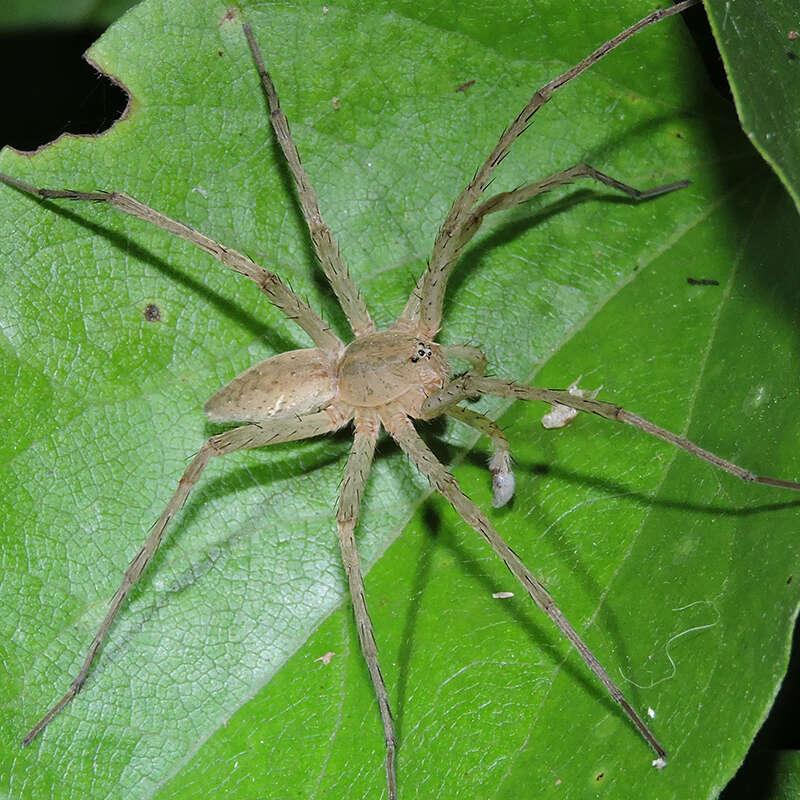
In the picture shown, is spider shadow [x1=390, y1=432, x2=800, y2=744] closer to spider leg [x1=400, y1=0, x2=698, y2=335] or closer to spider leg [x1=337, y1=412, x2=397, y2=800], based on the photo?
spider leg [x1=337, y1=412, x2=397, y2=800]

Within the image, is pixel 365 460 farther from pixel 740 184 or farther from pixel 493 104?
pixel 740 184

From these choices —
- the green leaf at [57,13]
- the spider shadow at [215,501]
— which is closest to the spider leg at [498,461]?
the spider shadow at [215,501]

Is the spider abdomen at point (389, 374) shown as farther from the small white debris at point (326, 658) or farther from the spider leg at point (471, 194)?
the small white debris at point (326, 658)

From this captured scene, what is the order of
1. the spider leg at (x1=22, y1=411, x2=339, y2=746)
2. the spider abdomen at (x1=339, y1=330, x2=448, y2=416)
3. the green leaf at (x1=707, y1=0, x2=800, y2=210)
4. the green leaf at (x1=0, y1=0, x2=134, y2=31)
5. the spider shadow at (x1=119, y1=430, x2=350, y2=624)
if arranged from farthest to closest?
the green leaf at (x1=0, y1=0, x2=134, y2=31)
the spider abdomen at (x1=339, y1=330, x2=448, y2=416)
the spider shadow at (x1=119, y1=430, x2=350, y2=624)
the spider leg at (x1=22, y1=411, x2=339, y2=746)
the green leaf at (x1=707, y1=0, x2=800, y2=210)

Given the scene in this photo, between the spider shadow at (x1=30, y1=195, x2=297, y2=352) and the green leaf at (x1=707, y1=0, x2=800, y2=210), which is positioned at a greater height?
the spider shadow at (x1=30, y1=195, x2=297, y2=352)

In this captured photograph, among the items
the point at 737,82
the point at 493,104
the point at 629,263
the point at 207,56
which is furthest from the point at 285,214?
the point at 737,82

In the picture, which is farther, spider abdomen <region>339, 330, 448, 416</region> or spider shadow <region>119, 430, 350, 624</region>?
spider abdomen <region>339, 330, 448, 416</region>

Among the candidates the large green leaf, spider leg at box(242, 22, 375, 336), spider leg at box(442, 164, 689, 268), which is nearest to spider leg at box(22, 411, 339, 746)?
the large green leaf
